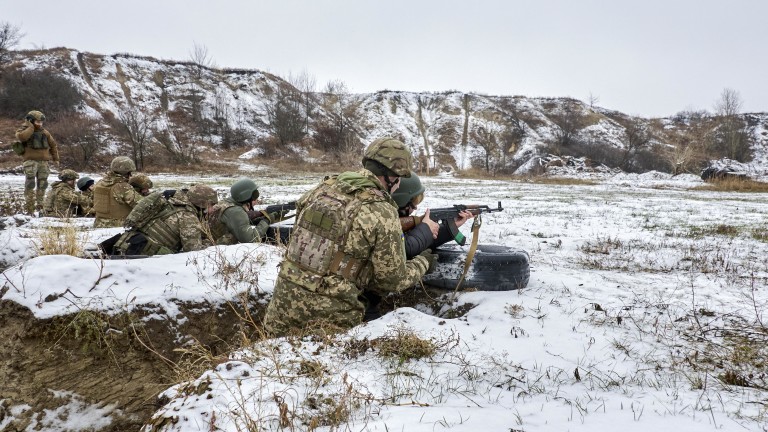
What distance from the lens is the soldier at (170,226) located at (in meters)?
5.15

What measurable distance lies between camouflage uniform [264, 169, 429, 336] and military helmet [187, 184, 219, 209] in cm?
332

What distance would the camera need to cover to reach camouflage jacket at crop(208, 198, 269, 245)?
18.5 feet

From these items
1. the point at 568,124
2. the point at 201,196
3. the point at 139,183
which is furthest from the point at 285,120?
the point at 201,196

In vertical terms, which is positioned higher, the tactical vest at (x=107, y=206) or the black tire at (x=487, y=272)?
the tactical vest at (x=107, y=206)

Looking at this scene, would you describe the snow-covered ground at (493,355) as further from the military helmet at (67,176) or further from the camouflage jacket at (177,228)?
the military helmet at (67,176)

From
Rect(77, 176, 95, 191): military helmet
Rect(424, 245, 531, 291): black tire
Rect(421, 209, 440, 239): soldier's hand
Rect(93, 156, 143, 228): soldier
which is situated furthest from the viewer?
Rect(77, 176, 95, 191): military helmet

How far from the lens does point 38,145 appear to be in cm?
1018

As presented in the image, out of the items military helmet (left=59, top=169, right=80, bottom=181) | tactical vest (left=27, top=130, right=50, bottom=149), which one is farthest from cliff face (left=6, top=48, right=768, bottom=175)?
military helmet (left=59, top=169, right=80, bottom=181)

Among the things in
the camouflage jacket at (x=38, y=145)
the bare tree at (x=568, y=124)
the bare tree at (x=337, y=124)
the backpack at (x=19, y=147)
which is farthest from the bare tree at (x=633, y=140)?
the backpack at (x=19, y=147)

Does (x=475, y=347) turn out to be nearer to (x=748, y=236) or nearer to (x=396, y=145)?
(x=396, y=145)

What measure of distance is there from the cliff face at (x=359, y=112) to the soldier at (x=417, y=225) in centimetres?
3939

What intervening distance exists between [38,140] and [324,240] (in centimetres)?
1137

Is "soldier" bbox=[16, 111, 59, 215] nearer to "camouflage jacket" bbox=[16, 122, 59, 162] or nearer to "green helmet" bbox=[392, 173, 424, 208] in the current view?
"camouflage jacket" bbox=[16, 122, 59, 162]

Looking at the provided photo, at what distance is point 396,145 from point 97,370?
2989 mm
